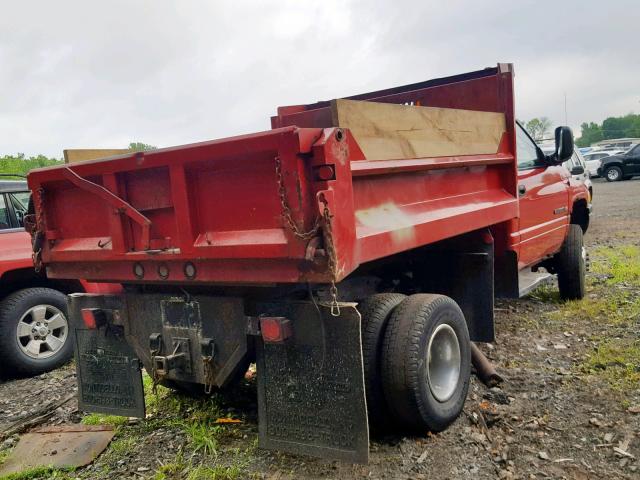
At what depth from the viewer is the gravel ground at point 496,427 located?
2.97 metres

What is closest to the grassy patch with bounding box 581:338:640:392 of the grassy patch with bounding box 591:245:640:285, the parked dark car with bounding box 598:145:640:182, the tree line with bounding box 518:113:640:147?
the grassy patch with bounding box 591:245:640:285

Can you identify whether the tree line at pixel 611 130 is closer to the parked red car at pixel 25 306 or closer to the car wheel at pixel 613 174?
the car wheel at pixel 613 174

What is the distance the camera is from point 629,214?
14.2 m

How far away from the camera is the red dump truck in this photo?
2.52 m

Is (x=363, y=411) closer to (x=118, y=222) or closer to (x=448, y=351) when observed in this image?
(x=448, y=351)

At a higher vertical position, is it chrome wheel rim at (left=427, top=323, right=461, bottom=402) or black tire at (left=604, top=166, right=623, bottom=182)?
chrome wheel rim at (left=427, top=323, right=461, bottom=402)

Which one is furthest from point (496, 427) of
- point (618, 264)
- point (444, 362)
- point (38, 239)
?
point (618, 264)

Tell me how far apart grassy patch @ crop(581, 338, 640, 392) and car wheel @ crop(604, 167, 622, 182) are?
24.7 m

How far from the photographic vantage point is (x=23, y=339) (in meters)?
5.20

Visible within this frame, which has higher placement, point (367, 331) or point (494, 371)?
point (367, 331)

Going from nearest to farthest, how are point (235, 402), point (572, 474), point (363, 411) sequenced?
point (363, 411)
point (572, 474)
point (235, 402)

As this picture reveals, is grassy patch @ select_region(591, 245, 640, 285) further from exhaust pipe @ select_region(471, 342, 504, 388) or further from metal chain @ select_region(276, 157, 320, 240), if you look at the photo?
metal chain @ select_region(276, 157, 320, 240)

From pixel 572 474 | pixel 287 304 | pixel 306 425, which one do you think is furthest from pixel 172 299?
pixel 572 474

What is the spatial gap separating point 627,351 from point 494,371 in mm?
1227
